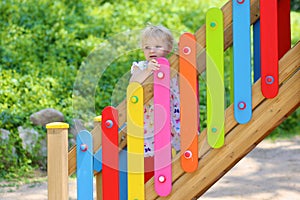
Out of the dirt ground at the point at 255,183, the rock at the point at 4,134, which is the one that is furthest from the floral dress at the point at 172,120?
the rock at the point at 4,134

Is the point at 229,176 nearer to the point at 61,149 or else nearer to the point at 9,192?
the point at 9,192

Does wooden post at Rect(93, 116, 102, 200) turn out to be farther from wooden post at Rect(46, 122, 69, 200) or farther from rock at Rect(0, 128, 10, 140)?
rock at Rect(0, 128, 10, 140)

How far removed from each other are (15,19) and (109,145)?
6.00 m

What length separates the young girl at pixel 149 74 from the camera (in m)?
3.69

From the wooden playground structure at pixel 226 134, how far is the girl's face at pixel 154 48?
14 centimetres

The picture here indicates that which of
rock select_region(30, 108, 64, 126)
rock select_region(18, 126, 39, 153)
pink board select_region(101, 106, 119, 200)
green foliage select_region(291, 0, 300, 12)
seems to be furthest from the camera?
green foliage select_region(291, 0, 300, 12)

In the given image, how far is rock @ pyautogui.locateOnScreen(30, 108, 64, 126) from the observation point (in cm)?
714

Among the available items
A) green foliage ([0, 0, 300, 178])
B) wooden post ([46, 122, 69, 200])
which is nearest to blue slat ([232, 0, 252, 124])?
wooden post ([46, 122, 69, 200])

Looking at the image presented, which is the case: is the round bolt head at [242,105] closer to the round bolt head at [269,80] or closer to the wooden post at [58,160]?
the round bolt head at [269,80]

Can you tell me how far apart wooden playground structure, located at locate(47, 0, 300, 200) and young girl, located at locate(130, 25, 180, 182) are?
0.26ft

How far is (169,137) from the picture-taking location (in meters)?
3.64

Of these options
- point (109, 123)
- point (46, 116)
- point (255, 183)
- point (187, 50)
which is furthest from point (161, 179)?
point (46, 116)

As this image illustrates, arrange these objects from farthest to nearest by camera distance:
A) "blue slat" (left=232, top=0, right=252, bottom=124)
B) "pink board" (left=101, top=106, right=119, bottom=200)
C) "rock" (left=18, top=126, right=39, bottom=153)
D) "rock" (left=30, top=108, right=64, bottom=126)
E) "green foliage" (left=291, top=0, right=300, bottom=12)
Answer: "green foliage" (left=291, top=0, right=300, bottom=12) < "rock" (left=30, top=108, right=64, bottom=126) < "rock" (left=18, top=126, right=39, bottom=153) < "pink board" (left=101, top=106, right=119, bottom=200) < "blue slat" (left=232, top=0, right=252, bottom=124)

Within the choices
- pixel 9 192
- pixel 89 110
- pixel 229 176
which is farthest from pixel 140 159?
pixel 229 176
